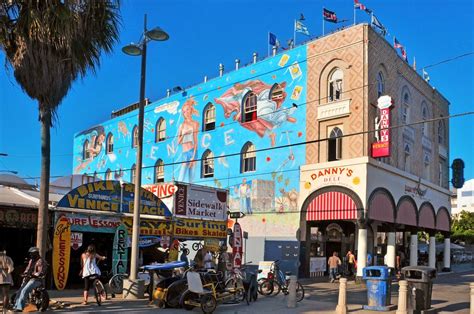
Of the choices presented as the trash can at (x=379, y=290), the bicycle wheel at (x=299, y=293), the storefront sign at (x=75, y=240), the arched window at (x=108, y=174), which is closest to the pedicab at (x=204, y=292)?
the bicycle wheel at (x=299, y=293)

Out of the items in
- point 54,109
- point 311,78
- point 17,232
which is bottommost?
point 17,232

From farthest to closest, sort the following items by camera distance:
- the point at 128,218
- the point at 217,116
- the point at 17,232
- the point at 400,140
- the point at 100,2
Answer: the point at 217,116 < the point at 400,140 < the point at 17,232 < the point at 128,218 < the point at 100,2

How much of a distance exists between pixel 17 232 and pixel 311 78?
16.2 metres

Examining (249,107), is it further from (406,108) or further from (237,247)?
(237,247)

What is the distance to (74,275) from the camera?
854 inches

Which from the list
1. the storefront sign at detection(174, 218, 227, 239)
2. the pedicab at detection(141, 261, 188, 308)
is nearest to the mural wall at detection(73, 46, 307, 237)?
the storefront sign at detection(174, 218, 227, 239)

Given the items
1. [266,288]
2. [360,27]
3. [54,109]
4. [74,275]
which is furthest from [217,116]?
[54,109]

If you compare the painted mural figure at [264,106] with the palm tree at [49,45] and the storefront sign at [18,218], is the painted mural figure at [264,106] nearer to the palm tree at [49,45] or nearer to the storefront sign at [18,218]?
the storefront sign at [18,218]

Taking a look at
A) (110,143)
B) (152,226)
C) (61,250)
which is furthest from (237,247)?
(110,143)

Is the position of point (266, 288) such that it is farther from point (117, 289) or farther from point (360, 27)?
point (360, 27)

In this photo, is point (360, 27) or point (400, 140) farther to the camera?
point (400, 140)

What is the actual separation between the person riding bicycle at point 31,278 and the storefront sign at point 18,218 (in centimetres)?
506

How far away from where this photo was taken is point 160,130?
3797 centimetres

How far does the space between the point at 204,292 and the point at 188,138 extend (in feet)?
73.2
